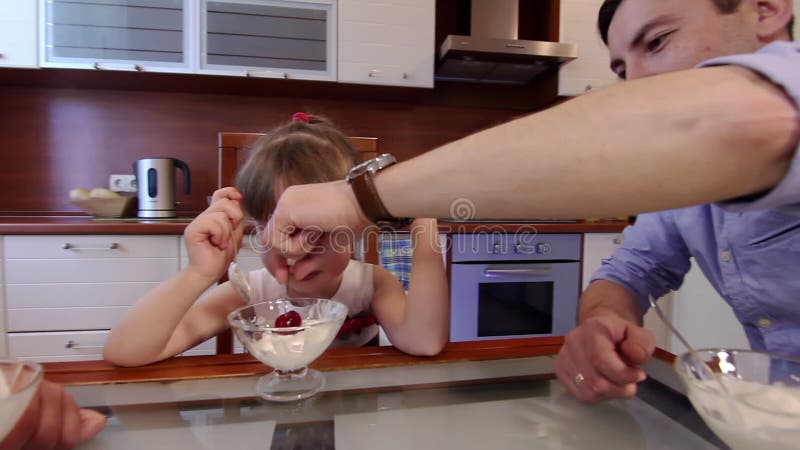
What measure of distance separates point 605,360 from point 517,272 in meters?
1.41

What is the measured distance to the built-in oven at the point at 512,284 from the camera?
185cm

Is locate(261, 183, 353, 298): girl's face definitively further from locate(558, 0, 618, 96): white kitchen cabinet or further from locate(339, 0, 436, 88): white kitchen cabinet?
locate(558, 0, 618, 96): white kitchen cabinet

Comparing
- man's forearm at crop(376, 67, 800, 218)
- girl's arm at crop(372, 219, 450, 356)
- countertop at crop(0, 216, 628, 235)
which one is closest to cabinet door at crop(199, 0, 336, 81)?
countertop at crop(0, 216, 628, 235)

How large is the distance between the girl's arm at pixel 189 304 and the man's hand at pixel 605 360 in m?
0.58

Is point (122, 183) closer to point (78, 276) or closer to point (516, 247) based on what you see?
point (78, 276)

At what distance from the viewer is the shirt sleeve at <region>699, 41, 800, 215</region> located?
0.27 meters

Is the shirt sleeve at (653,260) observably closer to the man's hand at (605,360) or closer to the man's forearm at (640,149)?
the man's hand at (605,360)

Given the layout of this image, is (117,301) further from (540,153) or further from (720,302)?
(720,302)

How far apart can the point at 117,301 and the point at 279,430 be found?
5.04ft

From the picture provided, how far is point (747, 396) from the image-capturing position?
13.8 inches

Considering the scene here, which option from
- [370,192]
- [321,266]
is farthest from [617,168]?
[321,266]

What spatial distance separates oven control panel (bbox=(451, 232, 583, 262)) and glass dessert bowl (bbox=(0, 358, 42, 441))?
158 cm

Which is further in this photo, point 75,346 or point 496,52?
point 496,52

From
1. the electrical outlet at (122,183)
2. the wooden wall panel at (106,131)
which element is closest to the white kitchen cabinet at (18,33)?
the wooden wall panel at (106,131)
